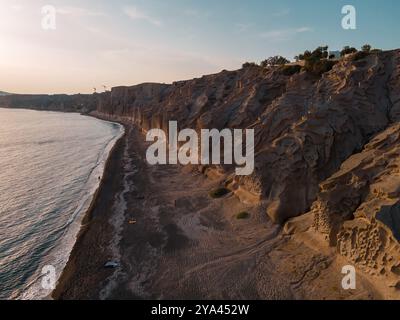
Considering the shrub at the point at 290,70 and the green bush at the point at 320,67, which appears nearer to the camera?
the green bush at the point at 320,67

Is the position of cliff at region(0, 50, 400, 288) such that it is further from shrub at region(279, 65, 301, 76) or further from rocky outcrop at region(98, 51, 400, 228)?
shrub at region(279, 65, 301, 76)

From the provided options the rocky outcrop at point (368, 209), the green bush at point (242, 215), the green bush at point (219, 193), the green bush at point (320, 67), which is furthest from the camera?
the green bush at point (320, 67)

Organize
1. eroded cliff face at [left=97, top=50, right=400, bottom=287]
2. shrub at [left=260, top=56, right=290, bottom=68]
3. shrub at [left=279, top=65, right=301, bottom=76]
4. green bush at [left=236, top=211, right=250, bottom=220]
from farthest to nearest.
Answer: shrub at [left=260, top=56, right=290, bottom=68] → shrub at [left=279, top=65, right=301, bottom=76] → green bush at [left=236, top=211, right=250, bottom=220] → eroded cliff face at [left=97, top=50, right=400, bottom=287]

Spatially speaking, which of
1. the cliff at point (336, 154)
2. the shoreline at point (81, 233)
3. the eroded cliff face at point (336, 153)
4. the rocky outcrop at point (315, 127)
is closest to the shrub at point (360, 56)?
the cliff at point (336, 154)

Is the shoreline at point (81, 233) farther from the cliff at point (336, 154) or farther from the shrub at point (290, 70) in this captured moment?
the shrub at point (290, 70)

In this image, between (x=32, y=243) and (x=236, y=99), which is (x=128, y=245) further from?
(x=236, y=99)

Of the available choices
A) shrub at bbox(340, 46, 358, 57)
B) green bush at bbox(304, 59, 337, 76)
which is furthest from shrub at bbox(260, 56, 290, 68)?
green bush at bbox(304, 59, 337, 76)
